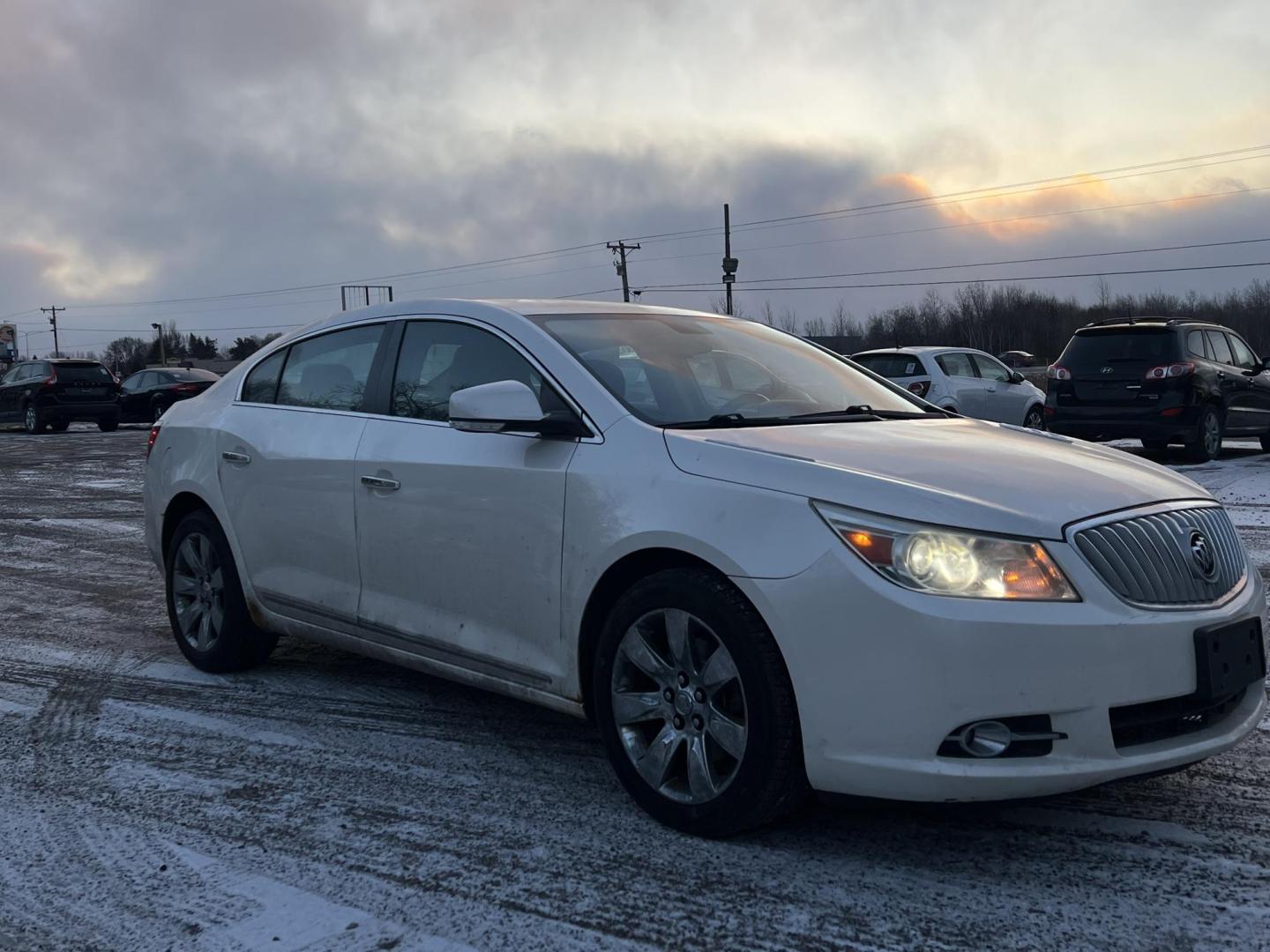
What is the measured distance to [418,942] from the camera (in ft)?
9.24

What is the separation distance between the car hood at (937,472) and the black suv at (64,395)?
28.0 metres

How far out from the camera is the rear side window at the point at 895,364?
17.4 meters

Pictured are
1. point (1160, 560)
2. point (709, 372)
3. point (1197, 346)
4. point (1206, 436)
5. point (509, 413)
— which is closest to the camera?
point (1160, 560)

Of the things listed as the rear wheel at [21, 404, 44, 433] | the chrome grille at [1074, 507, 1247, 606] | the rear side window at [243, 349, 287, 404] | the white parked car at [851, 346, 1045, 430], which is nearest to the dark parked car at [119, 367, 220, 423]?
the rear wheel at [21, 404, 44, 433]

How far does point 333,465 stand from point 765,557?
2.13 metres

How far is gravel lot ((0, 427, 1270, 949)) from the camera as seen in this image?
9.40 feet

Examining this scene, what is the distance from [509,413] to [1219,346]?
14094mm

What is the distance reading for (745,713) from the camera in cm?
320

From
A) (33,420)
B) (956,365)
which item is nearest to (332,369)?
(956,365)

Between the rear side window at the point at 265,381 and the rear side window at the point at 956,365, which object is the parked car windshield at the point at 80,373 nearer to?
the rear side window at the point at 956,365

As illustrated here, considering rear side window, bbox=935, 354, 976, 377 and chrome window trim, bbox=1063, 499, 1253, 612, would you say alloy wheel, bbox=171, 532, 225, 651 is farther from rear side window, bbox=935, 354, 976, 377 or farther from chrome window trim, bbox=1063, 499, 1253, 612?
rear side window, bbox=935, 354, 976, 377

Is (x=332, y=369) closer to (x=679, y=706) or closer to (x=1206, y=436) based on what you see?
(x=679, y=706)

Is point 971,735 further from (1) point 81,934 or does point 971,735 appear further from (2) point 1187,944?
(1) point 81,934

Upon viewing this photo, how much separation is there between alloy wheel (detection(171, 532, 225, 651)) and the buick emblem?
3.92 m
